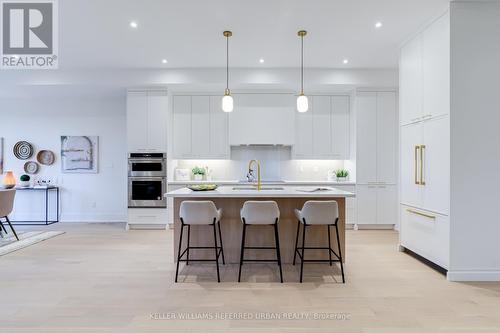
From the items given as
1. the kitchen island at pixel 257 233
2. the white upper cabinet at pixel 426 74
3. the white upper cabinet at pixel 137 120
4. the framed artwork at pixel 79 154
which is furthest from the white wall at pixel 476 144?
the framed artwork at pixel 79 154

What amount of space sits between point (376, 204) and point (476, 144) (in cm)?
281

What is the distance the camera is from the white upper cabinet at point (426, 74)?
11.0 ft

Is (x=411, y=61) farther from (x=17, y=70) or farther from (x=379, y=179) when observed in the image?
(x=17, y=70)

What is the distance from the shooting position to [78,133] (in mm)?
6668

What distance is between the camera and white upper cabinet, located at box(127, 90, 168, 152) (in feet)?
19.1

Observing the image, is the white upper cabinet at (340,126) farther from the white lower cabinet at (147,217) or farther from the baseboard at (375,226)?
the white lower cabinet at (147,217)

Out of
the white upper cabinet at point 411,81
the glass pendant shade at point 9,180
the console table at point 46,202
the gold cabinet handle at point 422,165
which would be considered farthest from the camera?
the console table at point 46,202

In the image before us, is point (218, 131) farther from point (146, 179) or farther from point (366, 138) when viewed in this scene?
point (366, 138)

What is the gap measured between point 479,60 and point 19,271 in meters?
5.84

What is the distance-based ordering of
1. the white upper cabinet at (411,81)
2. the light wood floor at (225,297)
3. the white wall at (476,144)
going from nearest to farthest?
1. the light wood floor at (225,297)
2. the white wall at (476,144)
3. the white upper cabinet at (411,81)

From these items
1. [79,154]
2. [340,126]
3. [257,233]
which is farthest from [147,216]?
[340,126]

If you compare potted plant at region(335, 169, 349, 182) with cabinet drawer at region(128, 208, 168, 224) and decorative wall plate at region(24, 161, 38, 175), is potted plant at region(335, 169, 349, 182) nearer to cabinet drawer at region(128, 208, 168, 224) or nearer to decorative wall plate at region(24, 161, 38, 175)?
cabinet drawer at region(128, 208, 168, 224)

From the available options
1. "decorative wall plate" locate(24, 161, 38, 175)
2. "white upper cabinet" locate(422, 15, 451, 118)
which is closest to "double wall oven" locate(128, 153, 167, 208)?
"decorative wall plate" locate(24, 161, 38, 175)

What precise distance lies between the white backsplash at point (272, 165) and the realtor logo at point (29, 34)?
3.31 metres
